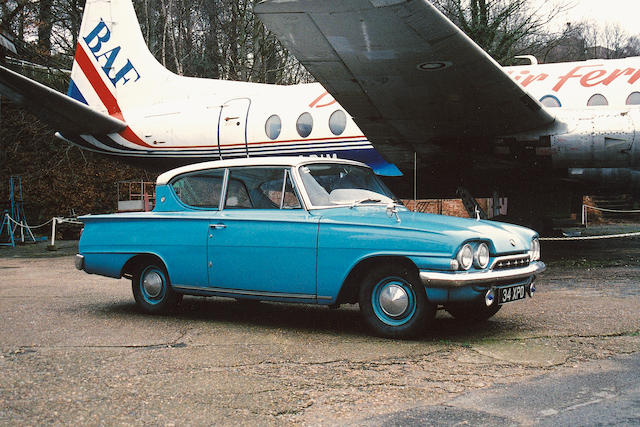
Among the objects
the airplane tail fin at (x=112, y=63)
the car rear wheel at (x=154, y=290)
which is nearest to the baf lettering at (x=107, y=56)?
the airplane tail fin at (x=112, y=63)

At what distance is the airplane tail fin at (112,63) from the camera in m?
14.3

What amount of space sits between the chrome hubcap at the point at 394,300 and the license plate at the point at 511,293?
75 centimetres

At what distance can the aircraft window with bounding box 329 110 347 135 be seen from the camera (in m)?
11.7

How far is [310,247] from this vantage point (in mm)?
5352

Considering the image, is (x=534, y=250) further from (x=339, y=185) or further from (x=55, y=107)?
(x=55, y=107)

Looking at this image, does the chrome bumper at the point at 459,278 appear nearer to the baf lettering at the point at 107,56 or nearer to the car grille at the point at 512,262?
the car grille at the point at 512,262

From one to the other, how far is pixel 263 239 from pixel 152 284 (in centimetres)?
155

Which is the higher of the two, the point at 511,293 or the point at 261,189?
the point at 261,189

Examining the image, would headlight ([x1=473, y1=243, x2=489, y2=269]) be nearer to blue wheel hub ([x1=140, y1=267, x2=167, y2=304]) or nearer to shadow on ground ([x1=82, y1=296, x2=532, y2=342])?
shadow on ground ([x1=82, y1=296, x2=532, y2=342])

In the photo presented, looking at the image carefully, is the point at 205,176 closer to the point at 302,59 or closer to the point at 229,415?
the point at 302,59

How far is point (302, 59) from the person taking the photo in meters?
8.23

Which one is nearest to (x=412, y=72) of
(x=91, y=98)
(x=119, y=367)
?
(x=119, y=367)

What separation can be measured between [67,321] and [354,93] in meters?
5.20

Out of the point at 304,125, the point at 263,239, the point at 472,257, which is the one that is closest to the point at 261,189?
the point at 263,239
